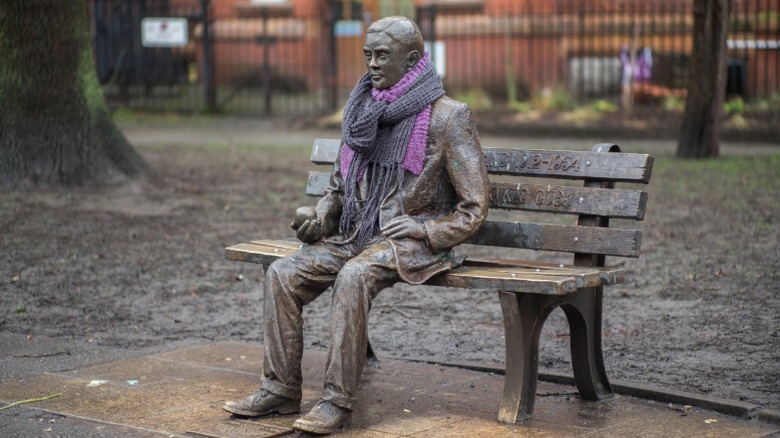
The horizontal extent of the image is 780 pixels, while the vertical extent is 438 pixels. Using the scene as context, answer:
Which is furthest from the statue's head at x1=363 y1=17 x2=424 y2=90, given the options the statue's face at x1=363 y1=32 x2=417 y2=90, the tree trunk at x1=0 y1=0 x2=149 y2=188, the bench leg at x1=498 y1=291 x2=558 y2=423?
the tree trunk at x1=0 y1=0 x2=149 y2=188

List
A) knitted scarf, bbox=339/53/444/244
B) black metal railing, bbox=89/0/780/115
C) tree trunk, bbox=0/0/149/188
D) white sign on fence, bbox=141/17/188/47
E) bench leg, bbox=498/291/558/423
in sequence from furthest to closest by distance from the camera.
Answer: white sign on fence, bbox=141/17/188/47, black metal railing, bbox=89/0/780/115, tree trunk, bbox=0/0/149/188, knitted scarf, bbox=339/53/444/244, bench leg, bbox=498/291/558/423

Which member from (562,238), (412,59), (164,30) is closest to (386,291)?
(562,238)

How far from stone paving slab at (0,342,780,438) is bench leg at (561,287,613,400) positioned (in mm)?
77

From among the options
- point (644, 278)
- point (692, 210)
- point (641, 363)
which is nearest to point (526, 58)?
point (692, 210)

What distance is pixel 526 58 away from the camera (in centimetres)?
2122

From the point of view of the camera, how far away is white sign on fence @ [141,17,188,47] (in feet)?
69.1

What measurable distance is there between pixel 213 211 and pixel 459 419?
19.8ft

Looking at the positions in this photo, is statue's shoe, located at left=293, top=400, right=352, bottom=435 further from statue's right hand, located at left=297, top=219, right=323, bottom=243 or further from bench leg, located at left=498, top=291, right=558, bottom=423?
statue's right hand, located at left=297, top=219, right=323, bottom=243

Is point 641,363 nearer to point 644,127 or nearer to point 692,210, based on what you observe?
point 692,210

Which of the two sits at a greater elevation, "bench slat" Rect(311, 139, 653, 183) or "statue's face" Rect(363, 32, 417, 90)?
"statue's face" Rect(363, 32, 417, 90)

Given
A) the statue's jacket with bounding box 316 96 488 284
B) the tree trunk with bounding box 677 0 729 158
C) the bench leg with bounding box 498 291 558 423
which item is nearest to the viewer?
the bench leg with bounding box 498 291 558 423

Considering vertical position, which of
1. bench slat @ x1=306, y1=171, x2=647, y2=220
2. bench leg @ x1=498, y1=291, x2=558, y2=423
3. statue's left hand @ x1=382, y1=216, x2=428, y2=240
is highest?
bench slat @ x1=306, y1=171, x2=647, y2=220

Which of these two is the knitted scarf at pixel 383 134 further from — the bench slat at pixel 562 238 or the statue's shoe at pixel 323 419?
the statue's shoe at pixel 323 419

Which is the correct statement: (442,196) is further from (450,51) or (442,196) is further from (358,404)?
(450,51)
